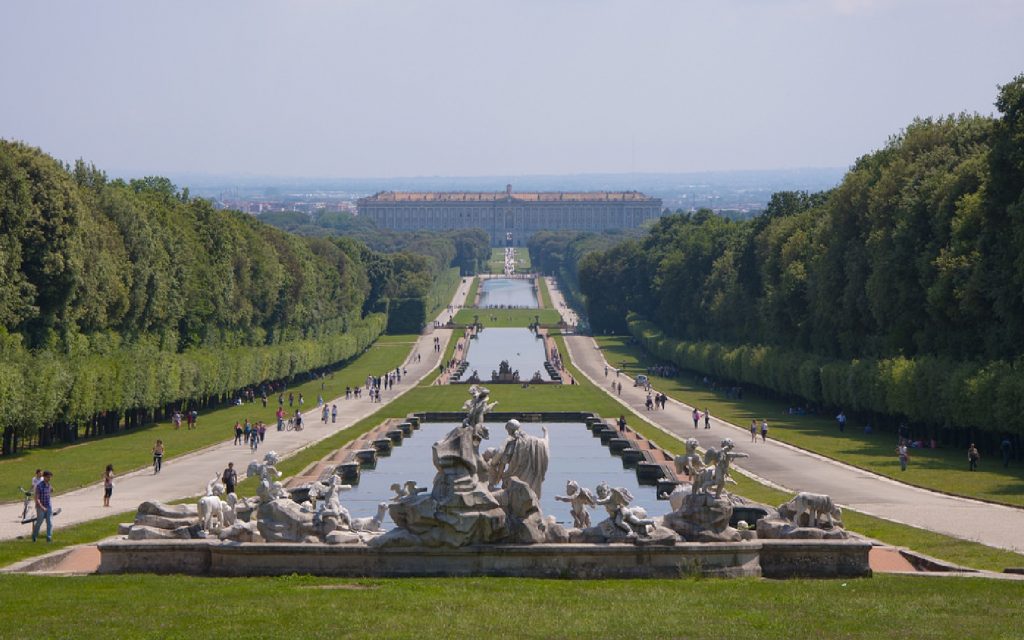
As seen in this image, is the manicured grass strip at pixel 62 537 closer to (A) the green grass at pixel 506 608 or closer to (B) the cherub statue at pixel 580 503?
(A) the green grass at pixel 506 608

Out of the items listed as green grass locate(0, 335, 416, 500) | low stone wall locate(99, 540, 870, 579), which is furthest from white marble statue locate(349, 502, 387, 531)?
green grass locate(0, 335, 416, 500)

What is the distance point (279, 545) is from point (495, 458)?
11.6ft

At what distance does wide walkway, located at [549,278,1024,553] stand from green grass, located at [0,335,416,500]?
17.4m

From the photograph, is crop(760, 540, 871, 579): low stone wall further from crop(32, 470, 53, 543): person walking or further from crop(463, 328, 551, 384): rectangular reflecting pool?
crop(463, 328, 551, 384): rectangular reflecting pool

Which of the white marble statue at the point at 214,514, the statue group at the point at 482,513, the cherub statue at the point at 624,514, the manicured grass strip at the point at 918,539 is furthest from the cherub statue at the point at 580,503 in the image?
the manicured grass strip at the point at 918,539

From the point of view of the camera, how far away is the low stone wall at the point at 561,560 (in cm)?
2503

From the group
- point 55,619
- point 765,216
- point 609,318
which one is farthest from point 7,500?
point 609,318

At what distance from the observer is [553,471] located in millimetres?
48031

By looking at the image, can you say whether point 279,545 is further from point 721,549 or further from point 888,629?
point 888,629

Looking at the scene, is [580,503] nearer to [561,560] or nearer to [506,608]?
[561,560]

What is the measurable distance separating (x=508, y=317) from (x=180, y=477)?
359ft

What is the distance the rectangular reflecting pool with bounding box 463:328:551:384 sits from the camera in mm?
104775

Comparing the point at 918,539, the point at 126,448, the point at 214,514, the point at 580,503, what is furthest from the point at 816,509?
the point at 126,448

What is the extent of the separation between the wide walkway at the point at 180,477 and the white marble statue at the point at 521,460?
10.3m
